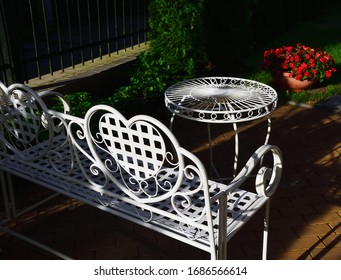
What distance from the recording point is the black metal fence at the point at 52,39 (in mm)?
3963

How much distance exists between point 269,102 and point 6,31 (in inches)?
95.2

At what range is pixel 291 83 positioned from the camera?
6.08m

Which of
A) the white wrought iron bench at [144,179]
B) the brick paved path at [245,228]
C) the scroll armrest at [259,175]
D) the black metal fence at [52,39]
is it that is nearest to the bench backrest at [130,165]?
the white wrought iron bench at [144,179]

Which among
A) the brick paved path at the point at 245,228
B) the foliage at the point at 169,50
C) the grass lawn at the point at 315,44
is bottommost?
the grass lawn at the point at 315,44

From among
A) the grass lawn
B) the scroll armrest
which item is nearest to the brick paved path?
the scroll armrest

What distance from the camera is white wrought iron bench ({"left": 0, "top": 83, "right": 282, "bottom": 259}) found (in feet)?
6.66

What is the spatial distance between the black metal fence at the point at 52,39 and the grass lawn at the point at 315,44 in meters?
2.14

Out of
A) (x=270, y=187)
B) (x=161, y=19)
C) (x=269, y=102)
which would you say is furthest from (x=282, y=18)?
(x=270, y=187)

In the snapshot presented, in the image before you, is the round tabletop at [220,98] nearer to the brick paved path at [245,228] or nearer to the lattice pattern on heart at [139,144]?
the brick paved path at [245,228]

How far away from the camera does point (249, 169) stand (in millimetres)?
2111

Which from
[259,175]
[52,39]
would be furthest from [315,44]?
[259,175]

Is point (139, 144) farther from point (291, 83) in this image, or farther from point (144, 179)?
point (291, 83)

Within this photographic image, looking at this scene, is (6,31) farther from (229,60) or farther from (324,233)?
(229,60)

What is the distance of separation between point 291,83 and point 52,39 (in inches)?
194
